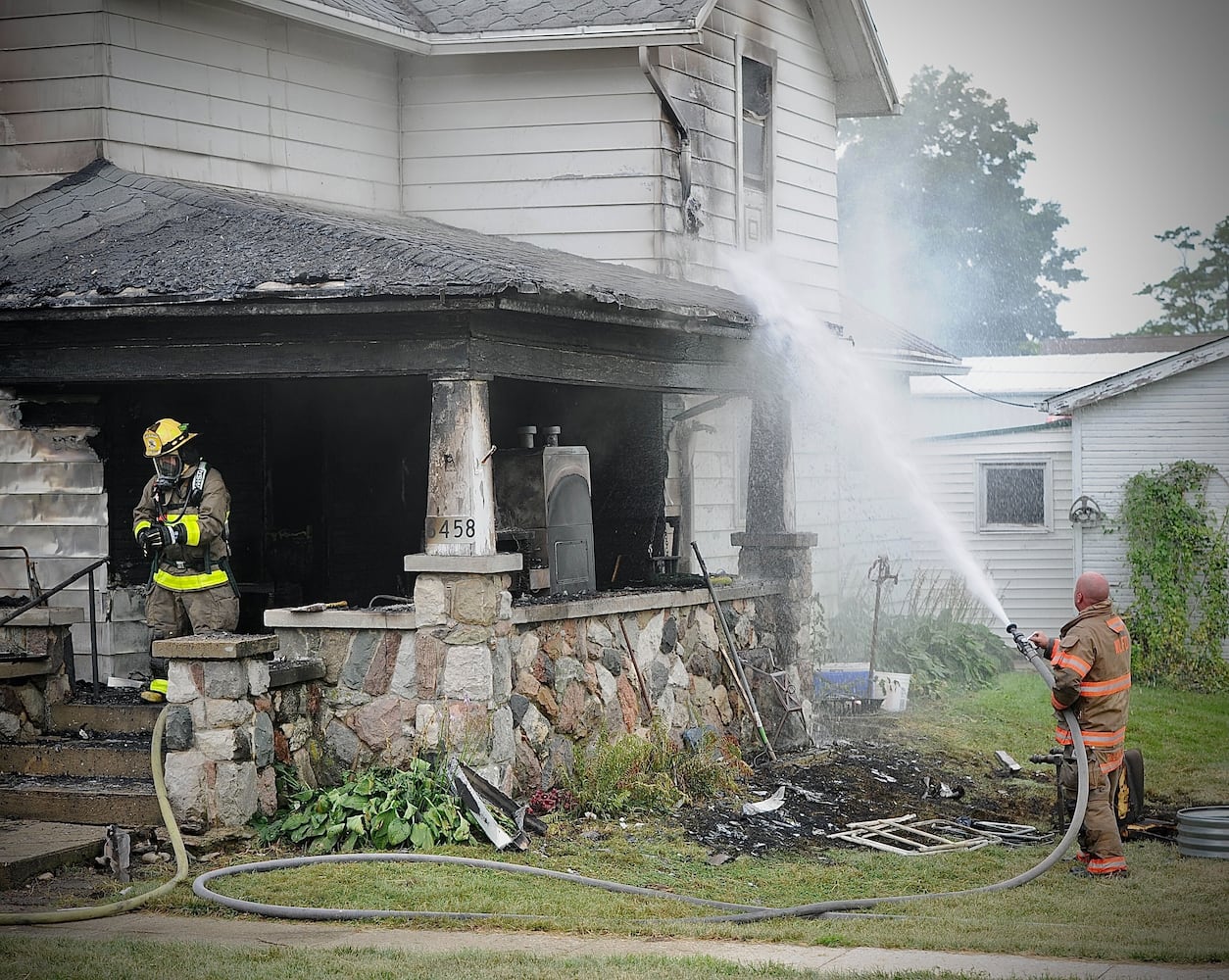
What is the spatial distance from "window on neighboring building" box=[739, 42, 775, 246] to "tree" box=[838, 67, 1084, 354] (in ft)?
86.4

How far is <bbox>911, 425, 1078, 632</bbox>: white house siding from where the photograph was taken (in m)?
22.7

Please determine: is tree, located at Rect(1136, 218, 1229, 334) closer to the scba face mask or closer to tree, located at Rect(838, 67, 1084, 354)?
tree, located at Rect(838, 67, 1084, 354)

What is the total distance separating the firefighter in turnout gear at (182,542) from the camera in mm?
10617

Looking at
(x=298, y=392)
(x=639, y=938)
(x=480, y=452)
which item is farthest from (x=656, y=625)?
(x=639, y=938)

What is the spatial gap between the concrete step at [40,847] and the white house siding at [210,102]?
17.9 feet

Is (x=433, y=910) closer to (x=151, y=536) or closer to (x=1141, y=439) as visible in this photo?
(x=151, y=536)

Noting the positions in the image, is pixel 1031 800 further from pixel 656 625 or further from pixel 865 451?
pixel 865 451

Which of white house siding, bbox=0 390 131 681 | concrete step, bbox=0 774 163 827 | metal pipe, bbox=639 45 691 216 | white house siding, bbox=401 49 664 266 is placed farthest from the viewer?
white house siding, bbox=401 49 664 266

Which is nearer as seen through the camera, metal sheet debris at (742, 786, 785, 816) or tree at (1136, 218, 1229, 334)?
metal sheet debris at (742, 786, 785, 816)

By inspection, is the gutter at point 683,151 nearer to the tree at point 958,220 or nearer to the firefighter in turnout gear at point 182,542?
the firefighter in turnout gear at point 182,542

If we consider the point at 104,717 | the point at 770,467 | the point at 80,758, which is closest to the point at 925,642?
the point at 770,467

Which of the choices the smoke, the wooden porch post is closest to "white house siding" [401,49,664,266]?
the smoke

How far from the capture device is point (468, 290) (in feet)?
31.4

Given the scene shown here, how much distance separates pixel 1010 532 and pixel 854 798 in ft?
38.8
